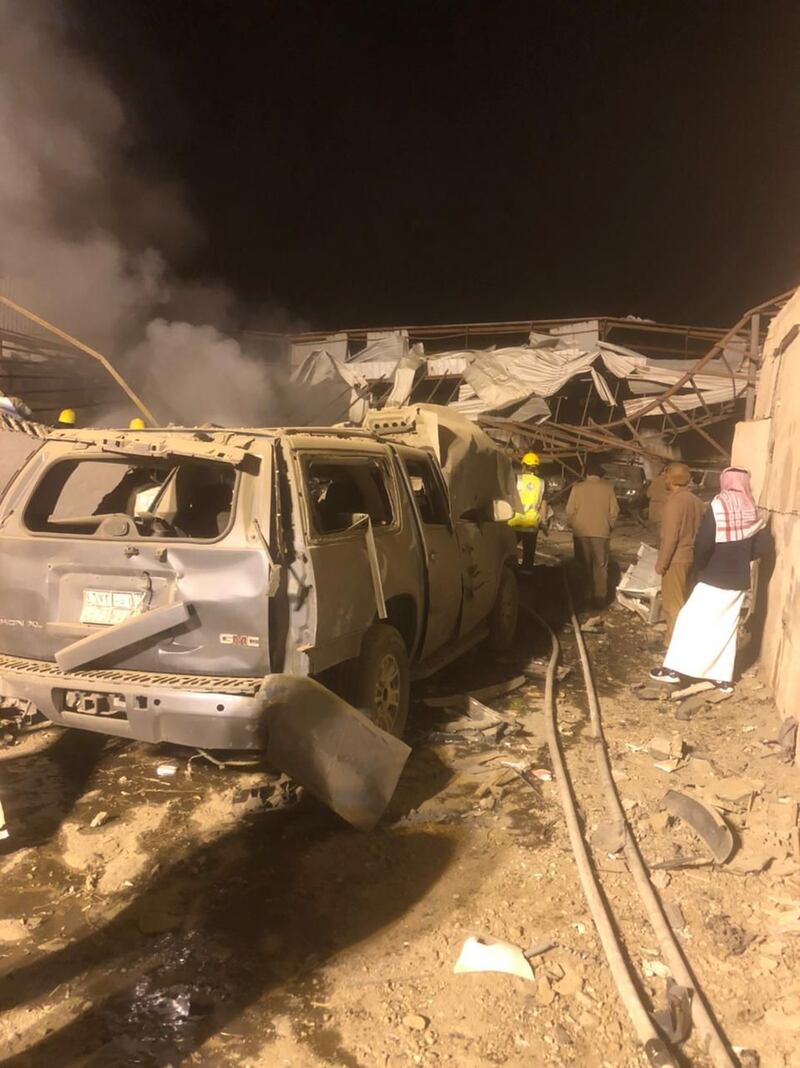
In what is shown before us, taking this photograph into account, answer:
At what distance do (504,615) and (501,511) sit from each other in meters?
1.07

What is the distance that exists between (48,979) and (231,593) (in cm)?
161

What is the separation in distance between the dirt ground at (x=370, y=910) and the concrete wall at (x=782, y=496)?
645 millimetres

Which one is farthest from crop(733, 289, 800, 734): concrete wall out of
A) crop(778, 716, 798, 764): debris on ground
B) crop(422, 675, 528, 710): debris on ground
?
crop(422, 675, 528, 710): debris on ground

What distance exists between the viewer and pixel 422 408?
6266 mm

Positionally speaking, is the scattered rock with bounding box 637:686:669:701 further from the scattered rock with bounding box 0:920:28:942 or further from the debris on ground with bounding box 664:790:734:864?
the scattered rock with bounding box 0:920:28:942

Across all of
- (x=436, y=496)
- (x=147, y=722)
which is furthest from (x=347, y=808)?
(x=436, y=496)

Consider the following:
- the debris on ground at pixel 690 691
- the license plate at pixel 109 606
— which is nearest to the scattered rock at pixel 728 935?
the license plate at pixel 109 606

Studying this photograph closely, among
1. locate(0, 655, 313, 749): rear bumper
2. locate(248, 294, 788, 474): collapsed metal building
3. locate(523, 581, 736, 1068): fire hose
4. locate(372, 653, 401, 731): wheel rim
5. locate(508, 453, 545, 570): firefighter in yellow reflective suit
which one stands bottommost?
locate(523, 581, 736, 1068): fire hose

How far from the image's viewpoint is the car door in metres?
5.12

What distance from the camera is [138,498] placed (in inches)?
201

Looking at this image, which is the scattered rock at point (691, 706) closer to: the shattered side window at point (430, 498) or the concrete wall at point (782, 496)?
the concrete wall at point (782, 496)

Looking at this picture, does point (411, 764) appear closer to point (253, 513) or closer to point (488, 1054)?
point (253, 513)

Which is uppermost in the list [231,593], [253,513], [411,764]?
[253,513]

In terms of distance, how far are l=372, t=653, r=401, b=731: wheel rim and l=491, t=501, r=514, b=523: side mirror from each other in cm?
239
